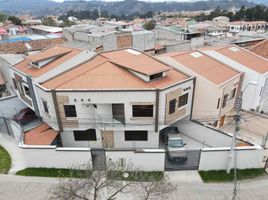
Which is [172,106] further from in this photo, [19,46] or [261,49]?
[19,46]

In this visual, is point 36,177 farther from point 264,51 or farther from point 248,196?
point 264,51

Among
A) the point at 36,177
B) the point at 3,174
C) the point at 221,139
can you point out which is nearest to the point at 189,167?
the point at 221,139

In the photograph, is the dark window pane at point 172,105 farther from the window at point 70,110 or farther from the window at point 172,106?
the window at point 70,110

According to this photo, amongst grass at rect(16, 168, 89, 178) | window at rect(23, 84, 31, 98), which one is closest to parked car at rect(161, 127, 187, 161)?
grass at rect(16, 168, 89, 178)

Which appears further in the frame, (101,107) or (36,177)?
(101,107)

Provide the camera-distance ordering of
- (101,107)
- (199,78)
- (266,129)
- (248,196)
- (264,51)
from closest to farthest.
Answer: (248,196) < (101,107) < (199,78) < (266,129) < (264,51)

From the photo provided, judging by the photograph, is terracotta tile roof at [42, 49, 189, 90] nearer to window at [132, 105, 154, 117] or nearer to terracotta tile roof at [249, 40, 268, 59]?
window at [132, 105, 154, 117]

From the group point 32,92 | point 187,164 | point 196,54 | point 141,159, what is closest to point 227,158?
point 187,164
